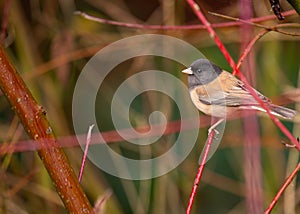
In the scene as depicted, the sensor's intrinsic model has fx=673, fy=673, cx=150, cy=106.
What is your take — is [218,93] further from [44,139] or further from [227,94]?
[44,139]

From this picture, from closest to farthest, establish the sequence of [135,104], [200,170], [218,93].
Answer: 1. [200,170]
2. [218,93]
3. [135,104]

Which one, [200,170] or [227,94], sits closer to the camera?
[200,170]

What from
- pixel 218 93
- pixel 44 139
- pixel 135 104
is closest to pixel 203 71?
pixel 218 93

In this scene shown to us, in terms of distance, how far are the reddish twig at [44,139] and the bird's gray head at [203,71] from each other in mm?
211

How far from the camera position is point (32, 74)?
199 cm

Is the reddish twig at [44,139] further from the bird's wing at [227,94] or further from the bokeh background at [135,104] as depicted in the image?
the bokeh background at [135,104]

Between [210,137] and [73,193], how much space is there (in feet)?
0.76

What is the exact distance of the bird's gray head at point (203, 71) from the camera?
77 centimetres

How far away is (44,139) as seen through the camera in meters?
0.90

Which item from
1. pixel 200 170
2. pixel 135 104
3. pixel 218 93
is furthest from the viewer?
A: pixel 135 104

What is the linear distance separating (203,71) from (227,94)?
71 millimetres

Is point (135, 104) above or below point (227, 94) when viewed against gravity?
below

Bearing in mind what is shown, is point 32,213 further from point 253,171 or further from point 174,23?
point 253,171

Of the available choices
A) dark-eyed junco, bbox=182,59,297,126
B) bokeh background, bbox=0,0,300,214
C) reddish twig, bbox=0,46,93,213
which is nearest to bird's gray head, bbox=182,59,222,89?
dark-eyed junco, bbox=182,59,297,126
